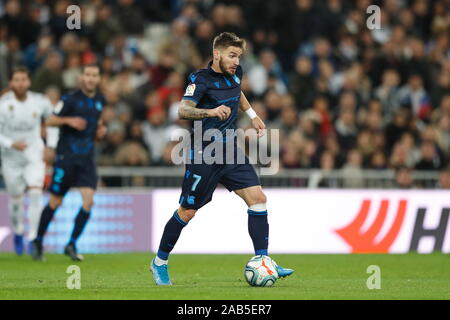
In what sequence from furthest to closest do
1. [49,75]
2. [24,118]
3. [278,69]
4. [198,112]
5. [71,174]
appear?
[278,69], [49,75], [24,118], [71,174], [198,112]

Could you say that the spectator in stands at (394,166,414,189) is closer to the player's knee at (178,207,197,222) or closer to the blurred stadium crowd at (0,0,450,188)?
the blurred stadium crowd at (0,0,450,188)

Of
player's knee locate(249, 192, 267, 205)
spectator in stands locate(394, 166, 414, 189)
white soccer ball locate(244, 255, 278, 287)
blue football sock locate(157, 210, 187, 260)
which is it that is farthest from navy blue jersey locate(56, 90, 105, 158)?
spectator in stands locate(394, 166, 414, 189)

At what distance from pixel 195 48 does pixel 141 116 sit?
200 centimetres

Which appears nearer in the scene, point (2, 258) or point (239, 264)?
point (239, 264)

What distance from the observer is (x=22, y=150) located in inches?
589

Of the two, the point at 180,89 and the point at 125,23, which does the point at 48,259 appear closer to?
the point at 180,89

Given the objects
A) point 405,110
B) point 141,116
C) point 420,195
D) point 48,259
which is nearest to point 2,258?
point 48,259

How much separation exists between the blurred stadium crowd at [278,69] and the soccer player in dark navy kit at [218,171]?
7715 millimetres

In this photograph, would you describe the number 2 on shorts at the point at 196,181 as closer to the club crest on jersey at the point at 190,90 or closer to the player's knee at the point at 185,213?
the player's knee at the point at 185,213

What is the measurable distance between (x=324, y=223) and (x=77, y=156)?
15.0 feet

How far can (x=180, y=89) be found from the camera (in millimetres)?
19484

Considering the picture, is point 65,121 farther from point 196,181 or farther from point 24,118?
point 196,181

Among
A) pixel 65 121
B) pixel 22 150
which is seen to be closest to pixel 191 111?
pixel 65 121
